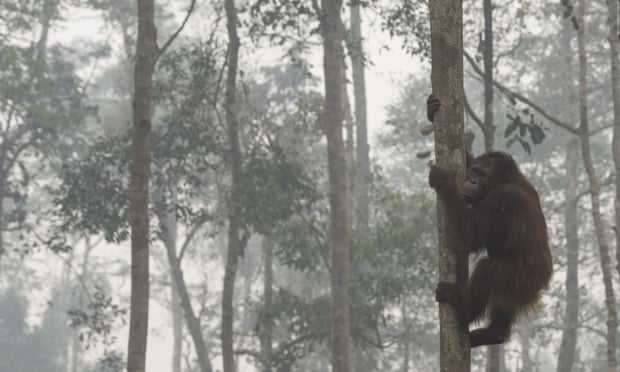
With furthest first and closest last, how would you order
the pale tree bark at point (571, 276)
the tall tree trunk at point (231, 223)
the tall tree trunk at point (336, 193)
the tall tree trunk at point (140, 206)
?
the pale tree bark at point (571, 276) → the tall tree trunk at point (336, 193) → the tall tree trunk at point (231, 223) → the tall tree trunk at point (140, 206)

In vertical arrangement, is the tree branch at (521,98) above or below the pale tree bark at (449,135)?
above

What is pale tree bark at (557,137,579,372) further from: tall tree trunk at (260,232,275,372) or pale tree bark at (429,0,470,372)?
pale tree bark at (429,0,470,372)

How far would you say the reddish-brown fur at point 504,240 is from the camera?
4602 mm

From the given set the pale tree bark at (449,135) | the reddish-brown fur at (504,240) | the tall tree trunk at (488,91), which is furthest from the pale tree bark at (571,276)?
the pale tree bark at (449,135)

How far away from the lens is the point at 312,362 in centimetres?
3438

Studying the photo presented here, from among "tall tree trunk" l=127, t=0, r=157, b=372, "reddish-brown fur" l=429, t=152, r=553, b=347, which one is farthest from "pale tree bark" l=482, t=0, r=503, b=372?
"reddish-brown fur" l=429, t=152, r=553, b=347

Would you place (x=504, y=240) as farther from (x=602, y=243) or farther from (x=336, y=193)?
(x=336, y=193)

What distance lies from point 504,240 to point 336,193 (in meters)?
9.92

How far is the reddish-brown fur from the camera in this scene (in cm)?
Result: 460

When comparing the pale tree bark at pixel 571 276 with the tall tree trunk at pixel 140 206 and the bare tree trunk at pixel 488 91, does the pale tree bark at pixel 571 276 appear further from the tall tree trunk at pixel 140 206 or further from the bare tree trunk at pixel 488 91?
the tall tree trunk at pixel 140 206

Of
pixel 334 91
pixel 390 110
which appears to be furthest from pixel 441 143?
pixel 390 110

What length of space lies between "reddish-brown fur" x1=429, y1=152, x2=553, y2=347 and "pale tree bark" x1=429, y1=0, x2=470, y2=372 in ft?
0.61

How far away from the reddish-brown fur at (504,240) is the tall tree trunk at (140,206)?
4994 mm

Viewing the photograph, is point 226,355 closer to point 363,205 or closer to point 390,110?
point 363,205
